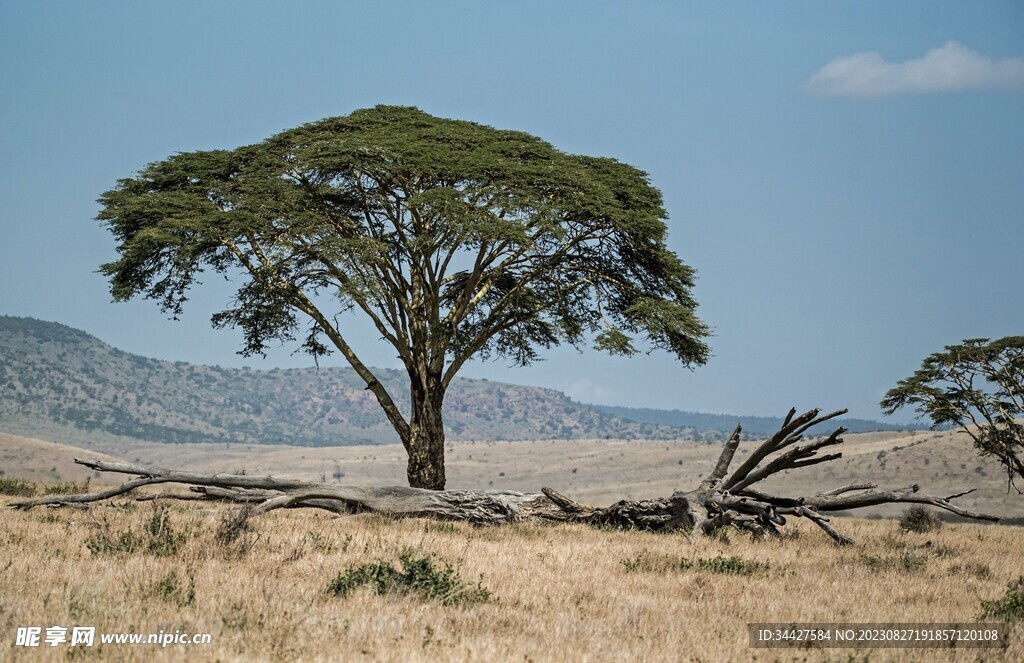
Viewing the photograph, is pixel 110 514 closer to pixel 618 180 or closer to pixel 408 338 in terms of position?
pixel 408 338

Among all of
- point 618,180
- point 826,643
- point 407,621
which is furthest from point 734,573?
point 618,180

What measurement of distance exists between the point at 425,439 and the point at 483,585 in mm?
15387

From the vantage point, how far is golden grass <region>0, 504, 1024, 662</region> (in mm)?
9039

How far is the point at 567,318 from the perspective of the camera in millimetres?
31438

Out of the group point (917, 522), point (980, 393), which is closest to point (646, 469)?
point (980, 393)

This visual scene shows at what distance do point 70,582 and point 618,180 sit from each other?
22.0m

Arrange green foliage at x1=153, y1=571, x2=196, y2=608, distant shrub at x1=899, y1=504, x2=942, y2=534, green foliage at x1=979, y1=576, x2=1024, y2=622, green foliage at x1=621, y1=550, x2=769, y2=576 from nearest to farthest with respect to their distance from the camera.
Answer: green foliage at x1=153, y1=571, x2=196, y2=608 < green foliage at x1=979, y1=576, x2=1024, y2=622 < green foliage at x1=621, y1=550, x2=769, y2=576 < distant shrub at x1=899, y1=504, x2=942, y2=534

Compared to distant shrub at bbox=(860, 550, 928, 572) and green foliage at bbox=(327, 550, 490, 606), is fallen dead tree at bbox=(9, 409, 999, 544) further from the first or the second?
green foliage at bbox=(327, 550, 490, 606)

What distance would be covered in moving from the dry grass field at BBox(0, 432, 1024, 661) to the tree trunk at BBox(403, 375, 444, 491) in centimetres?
600

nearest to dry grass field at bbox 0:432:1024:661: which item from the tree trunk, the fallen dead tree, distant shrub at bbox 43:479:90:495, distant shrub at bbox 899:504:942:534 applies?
the fallen dead tree

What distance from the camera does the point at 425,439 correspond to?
27781 millimetres

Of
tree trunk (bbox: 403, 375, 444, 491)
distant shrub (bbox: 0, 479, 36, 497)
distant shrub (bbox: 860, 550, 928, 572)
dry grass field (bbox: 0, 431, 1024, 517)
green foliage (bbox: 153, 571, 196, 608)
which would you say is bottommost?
dry grass field (bbox: 0, 431, 1024, 517)

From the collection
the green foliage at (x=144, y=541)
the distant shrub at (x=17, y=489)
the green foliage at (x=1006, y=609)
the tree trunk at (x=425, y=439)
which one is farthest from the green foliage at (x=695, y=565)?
the distant shrub at (x=17, y=489)

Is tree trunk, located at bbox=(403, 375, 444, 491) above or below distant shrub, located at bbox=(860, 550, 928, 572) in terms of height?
above
